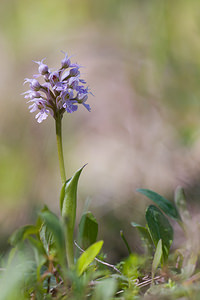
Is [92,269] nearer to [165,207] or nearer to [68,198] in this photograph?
[68,198]

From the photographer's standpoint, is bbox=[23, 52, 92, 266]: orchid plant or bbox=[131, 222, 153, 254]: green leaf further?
bbox=[131, 222, 153, 254]: green leaf

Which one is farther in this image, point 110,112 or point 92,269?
point 110,112

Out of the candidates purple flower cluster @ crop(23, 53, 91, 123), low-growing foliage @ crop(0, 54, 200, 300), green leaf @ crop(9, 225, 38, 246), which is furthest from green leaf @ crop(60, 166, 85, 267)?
purple flower cluster @ crop(23, 53, 91, 123)

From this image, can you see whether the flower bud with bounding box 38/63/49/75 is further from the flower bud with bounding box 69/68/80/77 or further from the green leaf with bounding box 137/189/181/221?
the green leaf with bounding box 137/189/181/221

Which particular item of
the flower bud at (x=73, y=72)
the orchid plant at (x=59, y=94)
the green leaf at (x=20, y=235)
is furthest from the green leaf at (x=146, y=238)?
the flower bud at (x=73, y=72)

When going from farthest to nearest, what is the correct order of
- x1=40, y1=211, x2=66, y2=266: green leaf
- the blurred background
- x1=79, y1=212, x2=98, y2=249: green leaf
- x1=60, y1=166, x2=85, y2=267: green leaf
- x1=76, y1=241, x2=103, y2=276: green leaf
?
the blurred background
x1=79, y1=212, x2=98, y2=249: green leaf
x1=60, y1=166, x2=85, y2=267: green leaf
x1=76, y1=241, x2=103, y2=276: green leaf
x1=40, y1=211, x2=66, y2=266: green leaf

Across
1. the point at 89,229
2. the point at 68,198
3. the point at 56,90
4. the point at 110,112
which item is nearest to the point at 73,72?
the point at 56,90
